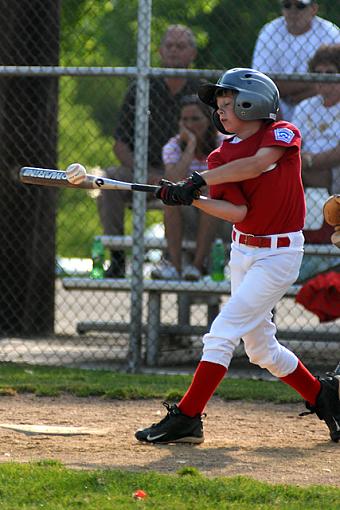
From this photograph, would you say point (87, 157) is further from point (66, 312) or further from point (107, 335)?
point (107, 335)

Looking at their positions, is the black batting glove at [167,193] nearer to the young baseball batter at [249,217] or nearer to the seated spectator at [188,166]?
the young baseball batter at [249,217]

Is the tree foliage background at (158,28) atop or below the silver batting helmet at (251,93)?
atop

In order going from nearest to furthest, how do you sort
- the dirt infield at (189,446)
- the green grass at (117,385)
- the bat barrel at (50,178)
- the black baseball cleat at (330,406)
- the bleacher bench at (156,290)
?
the dirt infield at (189,446) → the bat barrel at (50,178) → the black baseball cleat at (330,406) → the green grass at (117,385) → the bleacher bench at (156,290)

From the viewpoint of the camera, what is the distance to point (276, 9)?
16641 mm

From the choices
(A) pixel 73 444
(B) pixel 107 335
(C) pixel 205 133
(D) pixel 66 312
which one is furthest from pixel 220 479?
(D) pixel 66 312

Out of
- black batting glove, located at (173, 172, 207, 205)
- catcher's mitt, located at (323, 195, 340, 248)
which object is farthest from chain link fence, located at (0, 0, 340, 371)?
black batting glove, located at (173, 172, 207, 205)

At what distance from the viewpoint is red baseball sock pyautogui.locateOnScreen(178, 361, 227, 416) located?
5203 mm

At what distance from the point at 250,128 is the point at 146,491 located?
196cm

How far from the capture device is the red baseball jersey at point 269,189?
5227 millimetres

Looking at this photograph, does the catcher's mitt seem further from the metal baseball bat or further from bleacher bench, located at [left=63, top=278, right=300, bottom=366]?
bleacher bench, located at [left=63, top=278, right=300, bottom=366]

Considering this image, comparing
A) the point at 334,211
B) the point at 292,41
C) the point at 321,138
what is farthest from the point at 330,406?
the point at 292,41

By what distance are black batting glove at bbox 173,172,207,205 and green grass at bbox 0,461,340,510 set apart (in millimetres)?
1259

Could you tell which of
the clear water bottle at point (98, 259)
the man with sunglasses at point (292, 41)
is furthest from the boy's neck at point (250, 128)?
the clear water bottle at point (98, 259)

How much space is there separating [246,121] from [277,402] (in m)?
2.08
